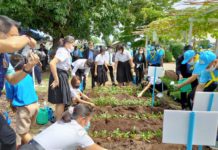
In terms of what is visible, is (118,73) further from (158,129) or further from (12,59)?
(12,59)

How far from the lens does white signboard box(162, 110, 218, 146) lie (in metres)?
2.53

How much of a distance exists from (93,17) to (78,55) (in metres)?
2.80

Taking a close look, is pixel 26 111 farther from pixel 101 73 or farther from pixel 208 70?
pixel 101 73

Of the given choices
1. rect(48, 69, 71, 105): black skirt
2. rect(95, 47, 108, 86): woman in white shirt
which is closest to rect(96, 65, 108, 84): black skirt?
rect(95, 47, 108, 86): woman in white shirt

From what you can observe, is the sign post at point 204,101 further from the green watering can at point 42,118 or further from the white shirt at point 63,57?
the green watering can at point 42,118

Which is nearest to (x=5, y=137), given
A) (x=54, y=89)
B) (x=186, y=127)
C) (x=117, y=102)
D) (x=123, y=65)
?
(x=186, y=127)

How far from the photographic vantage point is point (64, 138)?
2.84 m

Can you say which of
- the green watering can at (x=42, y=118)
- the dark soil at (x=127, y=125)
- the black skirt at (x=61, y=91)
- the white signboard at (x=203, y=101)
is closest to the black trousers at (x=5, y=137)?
the white signboard at (x=203, y=101)

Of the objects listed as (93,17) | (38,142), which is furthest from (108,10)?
(38,142)

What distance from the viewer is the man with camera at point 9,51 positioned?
94.8 inches

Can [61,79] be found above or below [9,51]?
below

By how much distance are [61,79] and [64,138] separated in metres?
2.49

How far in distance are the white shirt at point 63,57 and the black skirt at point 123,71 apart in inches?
218

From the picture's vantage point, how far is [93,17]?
52.1 feet
